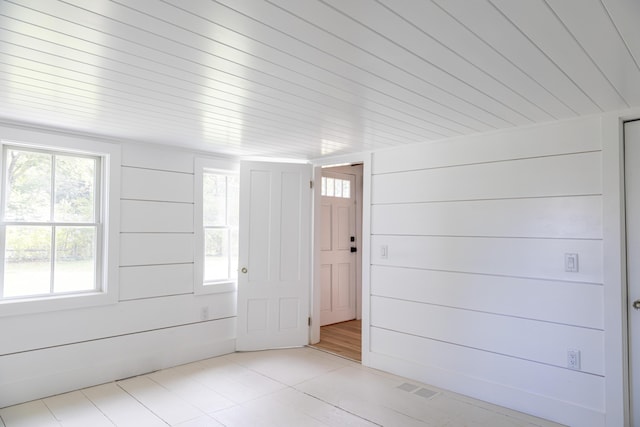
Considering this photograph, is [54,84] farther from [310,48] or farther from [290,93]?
[310,48]

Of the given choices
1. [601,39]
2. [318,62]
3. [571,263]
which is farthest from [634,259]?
[318,62]

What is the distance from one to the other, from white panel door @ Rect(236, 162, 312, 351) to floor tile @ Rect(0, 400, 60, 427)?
1813 mm

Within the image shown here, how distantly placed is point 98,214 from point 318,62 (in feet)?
8.82

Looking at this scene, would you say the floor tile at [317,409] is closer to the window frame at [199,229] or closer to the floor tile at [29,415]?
the window frame at [199,229]

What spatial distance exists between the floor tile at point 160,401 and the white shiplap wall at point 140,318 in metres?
0.22

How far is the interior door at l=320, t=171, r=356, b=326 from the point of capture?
5.53 metres

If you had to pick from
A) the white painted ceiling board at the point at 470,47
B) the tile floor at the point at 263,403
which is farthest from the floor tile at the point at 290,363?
the white painted ceiling board at the point at 470,47

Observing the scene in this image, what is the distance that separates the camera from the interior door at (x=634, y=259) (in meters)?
2.53

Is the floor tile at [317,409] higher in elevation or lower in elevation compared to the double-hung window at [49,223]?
lower

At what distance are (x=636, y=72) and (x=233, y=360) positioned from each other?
388 cm

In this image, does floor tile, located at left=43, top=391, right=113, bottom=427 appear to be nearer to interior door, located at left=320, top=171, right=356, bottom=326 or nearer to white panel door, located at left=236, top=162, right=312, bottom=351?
white panel door, located at left=236, top=162, right=312, bottom=351

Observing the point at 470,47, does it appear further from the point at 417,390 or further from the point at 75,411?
the point at 75,411

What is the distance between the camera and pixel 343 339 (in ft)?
15.8

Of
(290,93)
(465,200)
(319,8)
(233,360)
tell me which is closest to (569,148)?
(465,200)
